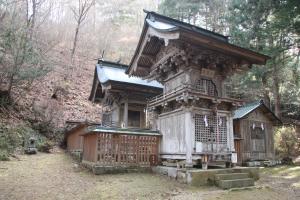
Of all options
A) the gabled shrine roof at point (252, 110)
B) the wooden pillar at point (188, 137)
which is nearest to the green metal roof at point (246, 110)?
the gabled shrine roof at point (252, 110)

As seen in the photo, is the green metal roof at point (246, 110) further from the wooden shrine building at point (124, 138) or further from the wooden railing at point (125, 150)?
the wooden railing at point (125, 150)

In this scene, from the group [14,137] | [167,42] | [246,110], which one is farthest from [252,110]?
[14,137]

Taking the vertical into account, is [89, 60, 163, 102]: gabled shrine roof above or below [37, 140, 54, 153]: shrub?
above

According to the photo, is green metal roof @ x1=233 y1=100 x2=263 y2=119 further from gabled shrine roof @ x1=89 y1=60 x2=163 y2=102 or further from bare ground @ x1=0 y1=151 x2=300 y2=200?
bare ground @ x1=0 y1=151 x2=300 y2=200

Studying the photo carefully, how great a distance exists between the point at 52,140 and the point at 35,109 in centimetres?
319

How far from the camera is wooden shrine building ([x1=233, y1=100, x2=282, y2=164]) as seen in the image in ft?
58.3

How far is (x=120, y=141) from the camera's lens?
1123 centimetres

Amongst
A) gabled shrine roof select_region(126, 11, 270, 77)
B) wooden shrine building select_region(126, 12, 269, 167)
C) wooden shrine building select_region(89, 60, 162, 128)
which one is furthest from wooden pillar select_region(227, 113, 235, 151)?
wooden shrine building select_region(89, 60, 162, 128)

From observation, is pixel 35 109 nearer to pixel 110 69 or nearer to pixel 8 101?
pixel 8 101

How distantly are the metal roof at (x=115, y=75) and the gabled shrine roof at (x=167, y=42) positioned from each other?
187 cm

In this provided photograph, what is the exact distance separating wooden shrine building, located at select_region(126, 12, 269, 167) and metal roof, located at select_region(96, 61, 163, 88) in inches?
160

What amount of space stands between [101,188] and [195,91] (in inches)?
210

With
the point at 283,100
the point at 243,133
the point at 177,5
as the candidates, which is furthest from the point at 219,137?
the point at 177,5

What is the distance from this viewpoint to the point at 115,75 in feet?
58.0
